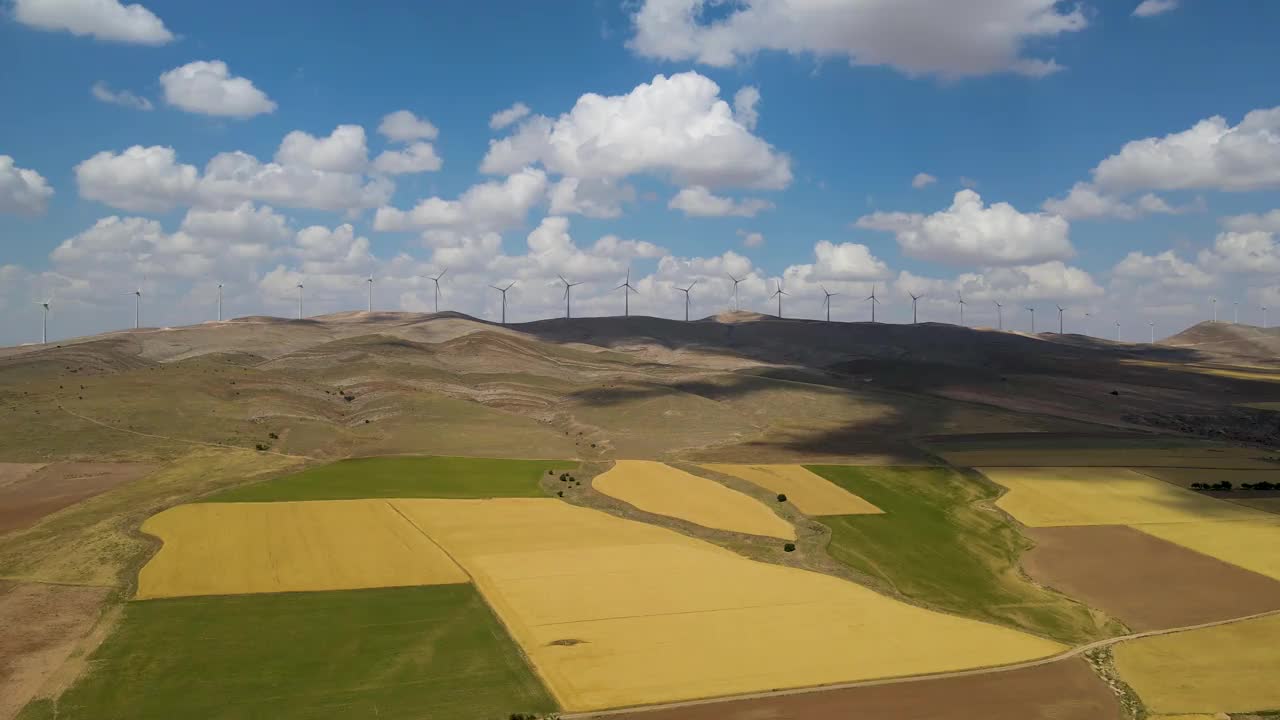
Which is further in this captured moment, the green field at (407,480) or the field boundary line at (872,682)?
the green field at (407,480)

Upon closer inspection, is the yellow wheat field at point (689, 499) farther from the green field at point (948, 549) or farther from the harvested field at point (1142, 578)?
the harvested field at point (1142, 578)

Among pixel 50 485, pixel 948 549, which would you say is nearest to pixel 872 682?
pixel 948 549

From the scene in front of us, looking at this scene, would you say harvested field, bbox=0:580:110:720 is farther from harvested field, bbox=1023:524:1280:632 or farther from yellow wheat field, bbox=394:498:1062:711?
harvested field, bbox=1023:524:1280:632

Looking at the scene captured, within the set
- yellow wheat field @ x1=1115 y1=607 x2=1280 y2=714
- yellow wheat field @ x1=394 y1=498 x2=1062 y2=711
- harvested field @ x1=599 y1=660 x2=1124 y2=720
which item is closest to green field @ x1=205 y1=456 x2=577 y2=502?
yellow wheat field @ x1=394 y1=498 x2=1062 y2=711

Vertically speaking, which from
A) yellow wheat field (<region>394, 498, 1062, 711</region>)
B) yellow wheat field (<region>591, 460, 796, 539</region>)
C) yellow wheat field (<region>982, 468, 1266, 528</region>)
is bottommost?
yellow wheat field (<region>982, 468, 1266, 528</region>)

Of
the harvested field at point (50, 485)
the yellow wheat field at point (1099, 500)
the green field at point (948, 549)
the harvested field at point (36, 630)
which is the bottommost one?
the green field at point (948, 549)

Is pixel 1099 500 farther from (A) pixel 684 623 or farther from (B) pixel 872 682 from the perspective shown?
(A) pixel 684 623

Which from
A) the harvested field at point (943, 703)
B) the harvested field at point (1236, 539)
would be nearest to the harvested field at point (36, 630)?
the harvested field at point (943, 703)
